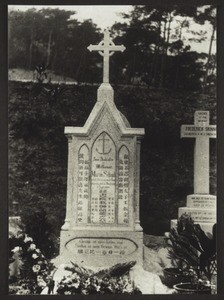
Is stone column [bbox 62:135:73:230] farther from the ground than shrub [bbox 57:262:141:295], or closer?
farther from the ground

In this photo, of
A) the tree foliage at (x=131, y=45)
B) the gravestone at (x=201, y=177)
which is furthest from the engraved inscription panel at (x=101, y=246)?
the tree foliage at (x=131, y=45)

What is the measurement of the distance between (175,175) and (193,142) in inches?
10.1

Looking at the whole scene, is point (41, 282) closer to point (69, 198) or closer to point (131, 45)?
point (69, 198)

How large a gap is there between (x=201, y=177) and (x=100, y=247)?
2.71ft

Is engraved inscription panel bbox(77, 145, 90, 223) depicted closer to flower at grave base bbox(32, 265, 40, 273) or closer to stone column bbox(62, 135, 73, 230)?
stone column bbox(62, 135, 73, 230)

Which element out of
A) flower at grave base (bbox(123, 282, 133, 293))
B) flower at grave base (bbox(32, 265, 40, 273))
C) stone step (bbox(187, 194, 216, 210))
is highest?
stone step (bbox(187, 194, 216, 210))

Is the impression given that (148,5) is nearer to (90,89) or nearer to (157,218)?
(90,89)

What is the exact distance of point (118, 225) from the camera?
11.7 feet

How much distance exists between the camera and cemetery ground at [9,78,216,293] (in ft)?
11.6

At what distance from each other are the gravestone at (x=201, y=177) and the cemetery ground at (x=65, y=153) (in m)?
0.04

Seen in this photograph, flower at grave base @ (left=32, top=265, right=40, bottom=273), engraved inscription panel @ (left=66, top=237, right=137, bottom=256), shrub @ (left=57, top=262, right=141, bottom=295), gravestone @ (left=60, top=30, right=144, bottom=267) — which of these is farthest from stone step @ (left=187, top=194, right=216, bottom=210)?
flower at grave base @ (left=32, top=265, right=40, bottom=273)

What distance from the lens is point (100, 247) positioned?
353 cm

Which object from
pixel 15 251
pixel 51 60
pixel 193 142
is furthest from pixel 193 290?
pixel 51 60

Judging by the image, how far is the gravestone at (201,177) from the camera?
3529mm
